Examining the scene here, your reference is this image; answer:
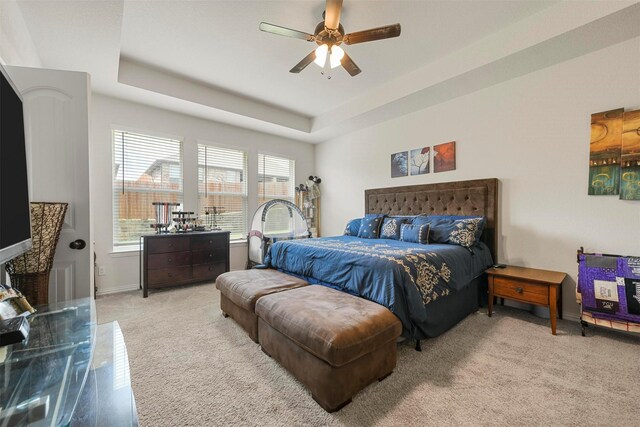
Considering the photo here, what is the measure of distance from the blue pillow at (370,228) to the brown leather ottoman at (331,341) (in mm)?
1875

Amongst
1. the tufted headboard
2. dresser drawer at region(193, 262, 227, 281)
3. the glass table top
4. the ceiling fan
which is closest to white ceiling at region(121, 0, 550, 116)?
the ceiling fan

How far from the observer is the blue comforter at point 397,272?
75.9 inches

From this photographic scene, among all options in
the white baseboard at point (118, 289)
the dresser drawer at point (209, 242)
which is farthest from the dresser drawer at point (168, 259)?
the white baseboard at point (118, 289)

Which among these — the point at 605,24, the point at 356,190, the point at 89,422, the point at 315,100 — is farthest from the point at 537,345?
the point at 315,100

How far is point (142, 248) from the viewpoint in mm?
3656

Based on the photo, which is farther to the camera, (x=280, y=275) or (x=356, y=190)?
(x=356, y=190)

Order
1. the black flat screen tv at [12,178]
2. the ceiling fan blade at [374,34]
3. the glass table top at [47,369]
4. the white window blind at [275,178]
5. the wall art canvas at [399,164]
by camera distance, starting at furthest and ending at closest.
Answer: the white window blind at [275,178] < the wall art canvas at [399,164] < the ceiling fan blade at [374,34] < the black flat screen tv at [12,178] < the glass table top at [47,369]

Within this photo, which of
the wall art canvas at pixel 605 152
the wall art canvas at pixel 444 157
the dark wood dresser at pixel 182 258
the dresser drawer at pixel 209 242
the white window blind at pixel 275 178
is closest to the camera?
the wall art canvas at pixel 605 152

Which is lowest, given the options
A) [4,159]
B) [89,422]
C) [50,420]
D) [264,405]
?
[264,405]

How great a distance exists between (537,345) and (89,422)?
2.93 m

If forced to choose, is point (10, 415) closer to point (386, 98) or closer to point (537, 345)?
point (537, 345)

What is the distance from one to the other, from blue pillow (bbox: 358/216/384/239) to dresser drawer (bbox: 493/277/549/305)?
1516mm

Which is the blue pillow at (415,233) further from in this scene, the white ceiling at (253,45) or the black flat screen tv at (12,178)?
the black flat screen tv at (12,178)

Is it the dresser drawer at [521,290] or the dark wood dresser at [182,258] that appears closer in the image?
the dresser drawer at [521,290]
